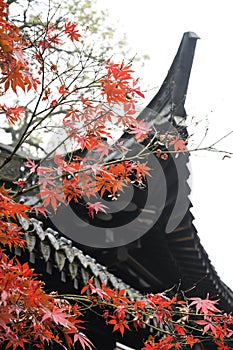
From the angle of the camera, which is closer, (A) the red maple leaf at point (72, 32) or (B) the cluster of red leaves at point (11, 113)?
(B) the cluster of red leaves at point (11, 113)

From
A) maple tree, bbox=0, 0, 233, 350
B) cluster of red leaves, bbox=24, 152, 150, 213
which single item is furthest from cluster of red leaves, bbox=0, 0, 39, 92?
cluster of red leaves, bbox=24, 152, 150, 213

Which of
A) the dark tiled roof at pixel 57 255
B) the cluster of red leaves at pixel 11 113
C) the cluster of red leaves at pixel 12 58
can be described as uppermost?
the cluster of red leaves at pixel 12 58

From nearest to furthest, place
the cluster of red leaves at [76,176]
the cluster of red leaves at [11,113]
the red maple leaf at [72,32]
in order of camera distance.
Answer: the cluster of red leaves at [76,176]
the cluster of red leaves at [11,113]
the red maple leaf at [72,32]

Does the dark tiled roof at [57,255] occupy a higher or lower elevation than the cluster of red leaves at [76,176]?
lower

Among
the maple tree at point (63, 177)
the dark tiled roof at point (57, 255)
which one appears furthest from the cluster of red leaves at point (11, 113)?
the dark tiled roof at point (57, 255)

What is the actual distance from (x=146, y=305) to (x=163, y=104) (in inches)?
92.3

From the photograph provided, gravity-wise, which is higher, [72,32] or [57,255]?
[72,32]

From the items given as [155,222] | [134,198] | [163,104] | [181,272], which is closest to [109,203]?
[134,198]

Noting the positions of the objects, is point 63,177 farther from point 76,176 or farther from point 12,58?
point 12,58

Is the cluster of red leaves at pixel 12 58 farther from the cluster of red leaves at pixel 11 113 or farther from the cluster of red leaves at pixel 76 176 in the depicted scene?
the cluster of red leaves at pixel 11 113

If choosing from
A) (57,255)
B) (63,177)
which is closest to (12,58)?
(63,177)

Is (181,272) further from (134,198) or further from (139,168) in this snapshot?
(139,168)

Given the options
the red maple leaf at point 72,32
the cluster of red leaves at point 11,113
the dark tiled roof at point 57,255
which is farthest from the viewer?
the dark tiled roof at point 57,255

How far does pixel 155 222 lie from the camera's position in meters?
5.44
